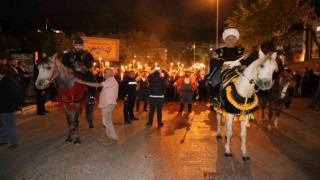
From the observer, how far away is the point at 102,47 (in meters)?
27.1

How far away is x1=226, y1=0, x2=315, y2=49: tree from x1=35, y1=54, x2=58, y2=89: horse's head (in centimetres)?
1985

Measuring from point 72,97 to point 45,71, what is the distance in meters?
1.13

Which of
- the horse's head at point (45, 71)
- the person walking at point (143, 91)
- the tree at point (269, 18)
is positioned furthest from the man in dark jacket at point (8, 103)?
the tree at point (269, 18)

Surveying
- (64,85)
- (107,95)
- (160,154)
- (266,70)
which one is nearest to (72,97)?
(64,85)

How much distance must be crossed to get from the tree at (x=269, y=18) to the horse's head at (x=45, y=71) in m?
19.9

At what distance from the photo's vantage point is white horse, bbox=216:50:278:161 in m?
6.75

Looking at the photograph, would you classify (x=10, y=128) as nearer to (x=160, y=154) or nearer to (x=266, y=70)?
(x=160, y=154)

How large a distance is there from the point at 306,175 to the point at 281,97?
5.68 metres

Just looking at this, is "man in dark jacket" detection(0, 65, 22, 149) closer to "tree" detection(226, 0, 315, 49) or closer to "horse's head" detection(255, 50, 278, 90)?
"horse's head" detection(255, 50, 278, 90)

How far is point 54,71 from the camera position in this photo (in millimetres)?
8281

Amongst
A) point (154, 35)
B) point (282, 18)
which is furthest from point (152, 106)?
point (154, 35)

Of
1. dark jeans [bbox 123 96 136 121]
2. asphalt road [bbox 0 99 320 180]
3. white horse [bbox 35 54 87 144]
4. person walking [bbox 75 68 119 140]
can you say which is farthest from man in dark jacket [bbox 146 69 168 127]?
white horse [bbox 35 54 87 144]

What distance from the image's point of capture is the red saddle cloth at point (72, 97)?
8805 mm

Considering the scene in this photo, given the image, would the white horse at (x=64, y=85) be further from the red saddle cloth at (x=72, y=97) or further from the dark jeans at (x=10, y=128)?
the dark jeans at (x=10, y=128)
